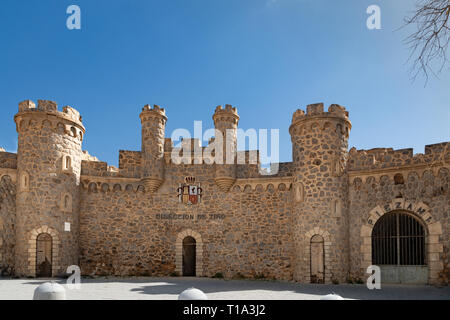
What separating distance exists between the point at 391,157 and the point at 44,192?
14341 millimetres

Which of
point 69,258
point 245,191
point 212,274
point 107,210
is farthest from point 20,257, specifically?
point 245,191

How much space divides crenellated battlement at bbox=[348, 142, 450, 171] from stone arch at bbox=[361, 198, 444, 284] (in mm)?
1511

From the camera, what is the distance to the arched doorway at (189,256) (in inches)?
773

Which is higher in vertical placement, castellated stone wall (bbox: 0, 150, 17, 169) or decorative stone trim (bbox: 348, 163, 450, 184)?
castellated stone wall (bbox: 0, 150, 17, 169)

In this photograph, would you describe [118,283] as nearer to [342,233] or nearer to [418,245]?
[342,233]

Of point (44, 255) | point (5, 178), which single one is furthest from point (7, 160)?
point (44, 255)

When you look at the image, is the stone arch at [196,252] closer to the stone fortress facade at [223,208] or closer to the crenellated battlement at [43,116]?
the stone fortress facade at [223,208]

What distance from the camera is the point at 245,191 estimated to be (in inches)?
758

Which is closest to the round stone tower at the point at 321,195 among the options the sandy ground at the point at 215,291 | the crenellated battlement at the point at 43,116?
the sandy ground at the point at 215,291

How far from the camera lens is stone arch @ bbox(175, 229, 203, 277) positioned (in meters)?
19.0

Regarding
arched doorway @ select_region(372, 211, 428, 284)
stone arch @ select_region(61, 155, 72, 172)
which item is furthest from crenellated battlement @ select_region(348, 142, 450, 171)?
stone arch @ select_region(61, 155, 72, 172)

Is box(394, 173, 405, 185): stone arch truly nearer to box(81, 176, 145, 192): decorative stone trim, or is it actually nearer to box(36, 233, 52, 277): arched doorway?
box(81, 176, 145, 192): decorative stone trim

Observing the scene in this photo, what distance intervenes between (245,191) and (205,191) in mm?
1923

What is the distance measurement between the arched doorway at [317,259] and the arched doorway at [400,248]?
205 cm
